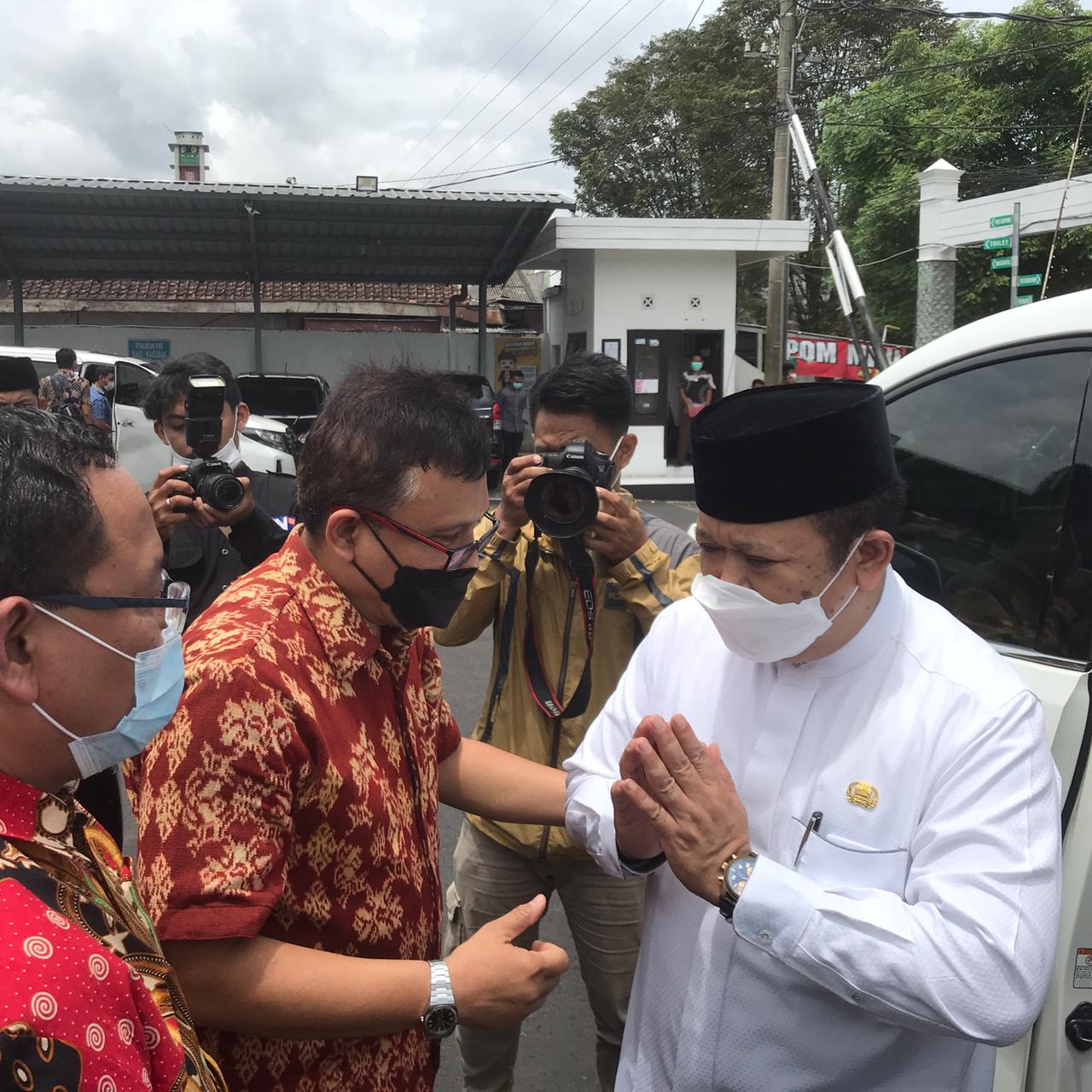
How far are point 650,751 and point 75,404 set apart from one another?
8896mm

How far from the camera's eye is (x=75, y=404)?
909 cm

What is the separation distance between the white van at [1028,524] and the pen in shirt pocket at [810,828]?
500mm

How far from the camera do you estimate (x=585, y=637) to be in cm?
259

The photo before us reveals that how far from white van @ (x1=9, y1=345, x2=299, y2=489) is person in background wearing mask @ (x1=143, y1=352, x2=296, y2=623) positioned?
6.79 meters

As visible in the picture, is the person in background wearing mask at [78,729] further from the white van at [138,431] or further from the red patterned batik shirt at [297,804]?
the white van at [138,431]

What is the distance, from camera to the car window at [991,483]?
198 centimetres

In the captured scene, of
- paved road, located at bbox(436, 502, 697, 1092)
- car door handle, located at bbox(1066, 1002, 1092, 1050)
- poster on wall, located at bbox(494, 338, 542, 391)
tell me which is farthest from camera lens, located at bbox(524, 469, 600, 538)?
poster on wall, located at bbox(494, 338, 542, 391)

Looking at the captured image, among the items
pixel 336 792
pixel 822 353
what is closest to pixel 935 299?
→ pixel 822 353

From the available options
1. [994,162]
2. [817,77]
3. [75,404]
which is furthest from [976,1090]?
[817,77]

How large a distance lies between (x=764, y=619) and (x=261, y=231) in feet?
51.0

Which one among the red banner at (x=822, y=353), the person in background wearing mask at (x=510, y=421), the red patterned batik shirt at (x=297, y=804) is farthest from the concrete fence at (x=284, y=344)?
the red patterned batik shirt at (x=297, y=804)

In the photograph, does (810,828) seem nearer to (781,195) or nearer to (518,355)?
(781,195)

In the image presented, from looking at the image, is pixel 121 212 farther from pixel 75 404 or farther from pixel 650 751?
pixel 650 751

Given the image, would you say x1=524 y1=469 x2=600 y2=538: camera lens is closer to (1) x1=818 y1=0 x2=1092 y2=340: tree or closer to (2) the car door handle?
(2) the car door handle
